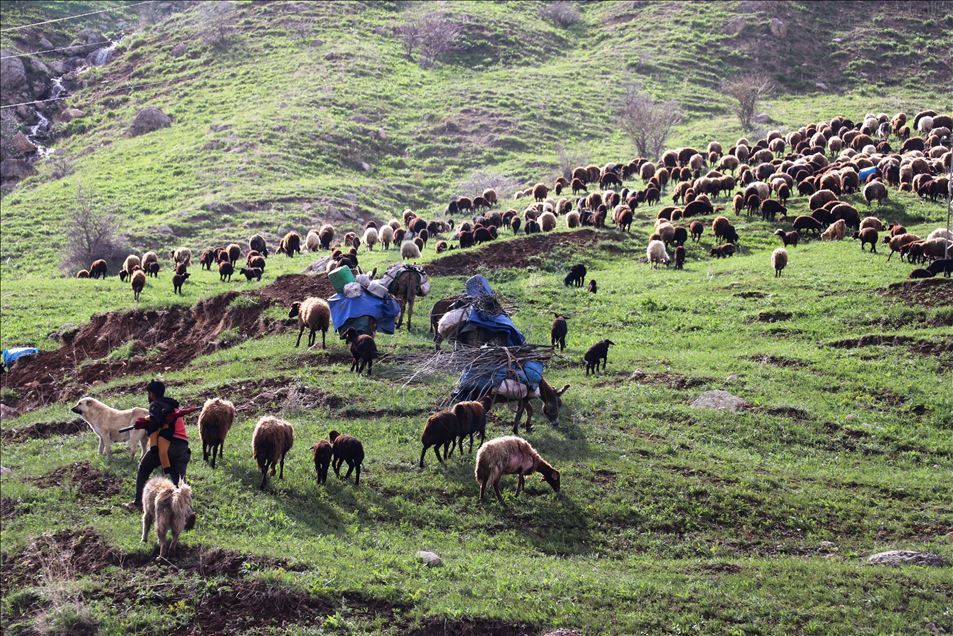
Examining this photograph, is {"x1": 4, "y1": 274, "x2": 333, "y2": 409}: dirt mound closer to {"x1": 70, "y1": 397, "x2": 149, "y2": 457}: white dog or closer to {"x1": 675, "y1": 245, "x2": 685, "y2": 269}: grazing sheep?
{"x1": 70, "y1": 397, "x2": 149, "y2": 457}: white dog

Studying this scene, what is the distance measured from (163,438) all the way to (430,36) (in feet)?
206

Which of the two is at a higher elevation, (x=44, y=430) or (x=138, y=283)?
(x=138, y=283)

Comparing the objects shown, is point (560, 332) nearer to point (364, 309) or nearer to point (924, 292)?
point (364, 309)

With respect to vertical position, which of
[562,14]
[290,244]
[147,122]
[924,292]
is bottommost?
[924,292]

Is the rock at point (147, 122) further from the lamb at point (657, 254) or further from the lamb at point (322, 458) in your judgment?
the lamb at point (322, 458)

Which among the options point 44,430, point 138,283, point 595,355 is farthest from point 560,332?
point 138,283

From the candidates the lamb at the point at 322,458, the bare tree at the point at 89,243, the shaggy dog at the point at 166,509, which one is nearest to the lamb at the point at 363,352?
the lamb at the point at 322,458

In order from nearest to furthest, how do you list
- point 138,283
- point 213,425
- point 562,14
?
point 213,425 < point 138,283 < point 562,14

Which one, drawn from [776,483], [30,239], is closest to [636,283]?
[776,483]

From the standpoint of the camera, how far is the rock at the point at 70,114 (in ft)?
206

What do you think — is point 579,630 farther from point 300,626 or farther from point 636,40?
point 636,40

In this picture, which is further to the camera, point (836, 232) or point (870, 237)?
point (836, 232)

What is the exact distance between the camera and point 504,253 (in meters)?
29.8

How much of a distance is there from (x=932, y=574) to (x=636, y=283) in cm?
1606
